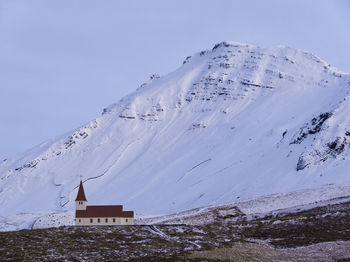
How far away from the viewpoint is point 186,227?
56375mm

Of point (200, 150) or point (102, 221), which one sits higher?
point (200, 150)

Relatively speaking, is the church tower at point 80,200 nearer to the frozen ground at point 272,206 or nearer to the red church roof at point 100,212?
the red church roof at point 100,212

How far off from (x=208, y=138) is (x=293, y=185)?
5513 centimetres

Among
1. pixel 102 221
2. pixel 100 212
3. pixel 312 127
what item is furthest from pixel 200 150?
pixel 102 221

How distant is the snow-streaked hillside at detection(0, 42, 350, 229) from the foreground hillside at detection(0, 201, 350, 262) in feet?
165

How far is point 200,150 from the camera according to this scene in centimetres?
15350

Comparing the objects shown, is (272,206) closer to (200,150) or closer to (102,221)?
(102,221)

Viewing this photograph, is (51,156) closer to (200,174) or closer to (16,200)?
(16,200)

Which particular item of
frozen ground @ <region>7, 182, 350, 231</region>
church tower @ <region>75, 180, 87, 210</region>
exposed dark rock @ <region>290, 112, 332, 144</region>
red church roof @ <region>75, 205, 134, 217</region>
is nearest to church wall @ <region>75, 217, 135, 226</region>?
red church roof @ <region>75, 205, 134, 217</region>

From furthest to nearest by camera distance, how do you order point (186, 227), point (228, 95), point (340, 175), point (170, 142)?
point (228, 95), point (170, 142), point (340, 175), point (186, 227)

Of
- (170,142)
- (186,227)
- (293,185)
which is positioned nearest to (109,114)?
(170,142)

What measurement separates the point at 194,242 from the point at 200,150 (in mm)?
105720

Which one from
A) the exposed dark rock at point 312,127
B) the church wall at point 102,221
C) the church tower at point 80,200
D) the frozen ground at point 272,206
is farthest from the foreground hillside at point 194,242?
the exposed dark rock at point 312,127

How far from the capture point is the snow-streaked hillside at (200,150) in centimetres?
11844
